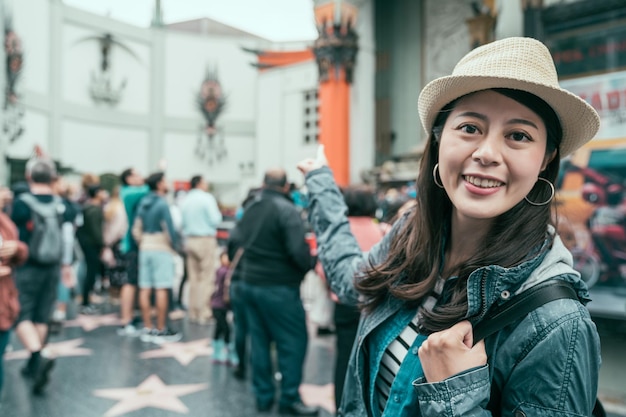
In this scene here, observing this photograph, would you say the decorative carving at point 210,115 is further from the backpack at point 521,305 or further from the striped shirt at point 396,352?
the backpack at point 521,305

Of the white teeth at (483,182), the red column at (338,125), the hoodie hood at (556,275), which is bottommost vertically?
the hoodie hood at (556,275)

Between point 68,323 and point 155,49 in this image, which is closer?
point 68,323

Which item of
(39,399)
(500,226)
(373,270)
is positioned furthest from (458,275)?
(39,399)

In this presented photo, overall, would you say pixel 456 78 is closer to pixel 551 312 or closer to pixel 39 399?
pixel 551 312

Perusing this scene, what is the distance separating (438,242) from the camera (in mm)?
1407

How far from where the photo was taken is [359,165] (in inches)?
530

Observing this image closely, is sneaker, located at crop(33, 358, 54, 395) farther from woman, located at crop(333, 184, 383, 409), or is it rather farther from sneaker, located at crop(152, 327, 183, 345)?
woman, located at crop(333, 184, 383, 409)

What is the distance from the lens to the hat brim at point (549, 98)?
113cm

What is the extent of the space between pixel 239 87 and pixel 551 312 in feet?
91.4

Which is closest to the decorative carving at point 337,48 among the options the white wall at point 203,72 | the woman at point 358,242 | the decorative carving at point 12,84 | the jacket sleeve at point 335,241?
the woman at point 358,242

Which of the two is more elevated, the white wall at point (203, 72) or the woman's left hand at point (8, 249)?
the white wall at point (203, 72)

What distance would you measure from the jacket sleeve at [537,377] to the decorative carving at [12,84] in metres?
19.7

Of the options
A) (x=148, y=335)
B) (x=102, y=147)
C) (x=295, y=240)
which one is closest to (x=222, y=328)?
(x=148, y=335)

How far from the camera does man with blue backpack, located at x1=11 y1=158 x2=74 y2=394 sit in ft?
14.6
